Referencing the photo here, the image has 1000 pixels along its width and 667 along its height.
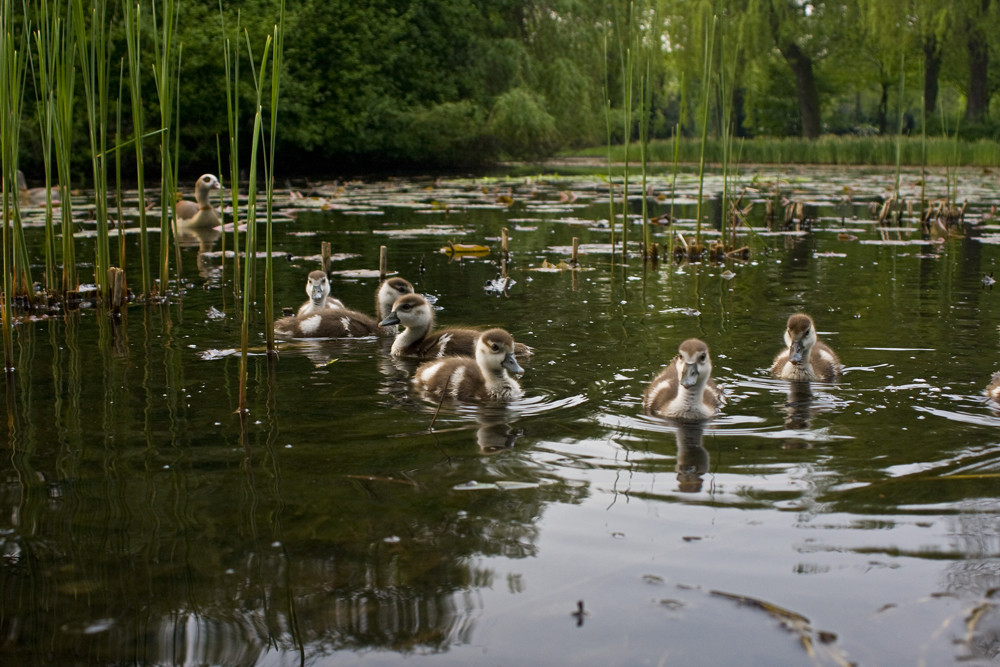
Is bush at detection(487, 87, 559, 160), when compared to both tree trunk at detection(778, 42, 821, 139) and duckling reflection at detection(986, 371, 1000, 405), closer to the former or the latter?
tree trunk at detection(778, 42, 821, 139)

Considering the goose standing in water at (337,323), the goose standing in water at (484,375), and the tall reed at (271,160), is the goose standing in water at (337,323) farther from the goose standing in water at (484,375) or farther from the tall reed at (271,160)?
the goose standing in water at (484,375)

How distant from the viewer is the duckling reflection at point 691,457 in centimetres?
412

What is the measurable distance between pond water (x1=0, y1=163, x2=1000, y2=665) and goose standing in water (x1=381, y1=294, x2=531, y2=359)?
17 cm

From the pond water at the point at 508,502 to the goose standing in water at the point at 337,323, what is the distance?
5.1 inches

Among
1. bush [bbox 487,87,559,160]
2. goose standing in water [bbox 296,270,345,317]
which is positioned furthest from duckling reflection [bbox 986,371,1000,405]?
bush [bbox 487,87,559,160]

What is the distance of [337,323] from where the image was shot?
7285 mm

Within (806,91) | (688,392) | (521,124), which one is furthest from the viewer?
(806,91)

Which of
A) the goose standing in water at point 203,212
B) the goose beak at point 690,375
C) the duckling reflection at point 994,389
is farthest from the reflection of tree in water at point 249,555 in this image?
the goose standing in water at point 203,212

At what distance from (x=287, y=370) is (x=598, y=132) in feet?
101

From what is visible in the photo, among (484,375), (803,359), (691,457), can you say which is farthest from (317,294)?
(691,457)

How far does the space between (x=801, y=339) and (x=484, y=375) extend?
1.71 meters

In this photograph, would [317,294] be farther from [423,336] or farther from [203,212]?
[203,212]

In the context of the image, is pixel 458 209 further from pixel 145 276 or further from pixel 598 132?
pixel 598 132

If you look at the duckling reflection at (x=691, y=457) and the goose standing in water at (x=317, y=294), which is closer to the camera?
the duckling reflection at (x=691, y=457)
